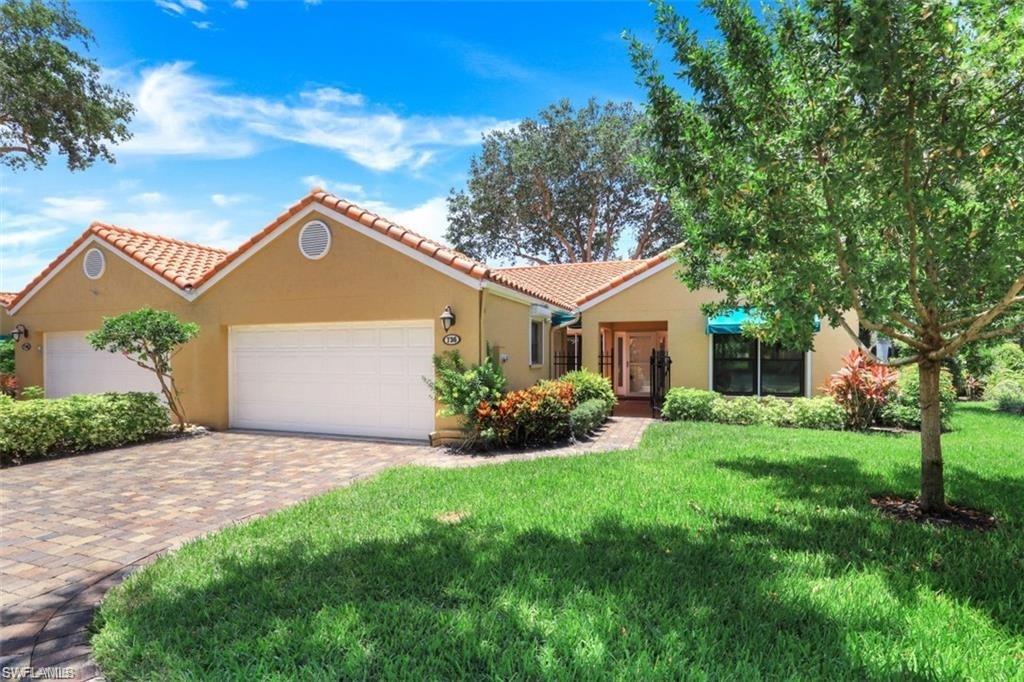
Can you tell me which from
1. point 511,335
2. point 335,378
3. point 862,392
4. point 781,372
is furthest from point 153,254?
point 862,392

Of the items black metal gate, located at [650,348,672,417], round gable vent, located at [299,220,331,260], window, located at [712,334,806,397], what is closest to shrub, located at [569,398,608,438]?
black metal gate, located at [650,348,672,417]

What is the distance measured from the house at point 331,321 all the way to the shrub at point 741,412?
97.9 inches

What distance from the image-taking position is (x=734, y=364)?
21047 millimetres

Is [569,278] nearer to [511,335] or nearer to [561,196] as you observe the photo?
[511,335]

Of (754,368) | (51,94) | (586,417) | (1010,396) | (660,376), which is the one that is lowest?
(586,417)

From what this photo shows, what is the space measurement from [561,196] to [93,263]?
3164 centimetres

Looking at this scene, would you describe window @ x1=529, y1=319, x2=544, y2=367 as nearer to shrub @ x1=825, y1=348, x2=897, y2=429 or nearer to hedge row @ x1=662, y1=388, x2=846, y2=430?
hedge row @ x1=662, y1=388, x2=846, y2=430

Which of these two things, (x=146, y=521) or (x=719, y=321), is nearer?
(x=146, y=521)

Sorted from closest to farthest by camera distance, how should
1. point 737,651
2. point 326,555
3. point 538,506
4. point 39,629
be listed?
point 737,651 → point 39,629 → point 326,555 → point 538,506

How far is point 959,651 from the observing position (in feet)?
14.8

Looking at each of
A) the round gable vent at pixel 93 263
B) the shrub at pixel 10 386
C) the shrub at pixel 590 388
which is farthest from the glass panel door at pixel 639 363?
the shrub at pixel 10 386

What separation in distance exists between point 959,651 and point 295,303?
56.0ft

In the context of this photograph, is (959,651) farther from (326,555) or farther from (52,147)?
(52,147)

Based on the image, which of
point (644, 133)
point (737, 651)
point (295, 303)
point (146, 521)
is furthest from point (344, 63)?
point (737, 651)
